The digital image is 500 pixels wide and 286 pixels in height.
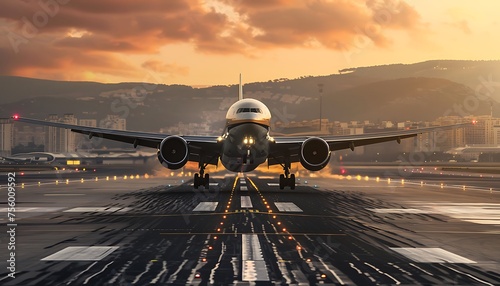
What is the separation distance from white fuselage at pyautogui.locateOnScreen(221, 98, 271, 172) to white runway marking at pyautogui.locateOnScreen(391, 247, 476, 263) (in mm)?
23987

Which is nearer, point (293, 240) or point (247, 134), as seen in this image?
point (293, 240)

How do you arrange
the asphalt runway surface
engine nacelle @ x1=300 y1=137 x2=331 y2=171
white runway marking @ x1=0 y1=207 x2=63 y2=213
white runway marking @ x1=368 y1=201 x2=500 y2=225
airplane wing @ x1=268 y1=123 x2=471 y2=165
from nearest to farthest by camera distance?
the asphalt runway surface < white runway marking @ x1=368 y1=201 x2=500 y2=225 < white runway marking @ x1=0 y1=207 x2=63 y2=213 < engine nacelle @ x1=300 y1=137 x2=331 y2=171 < airplane wing @ x1=268 y1=123 x2=471 y2=165

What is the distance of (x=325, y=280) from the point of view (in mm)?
13328

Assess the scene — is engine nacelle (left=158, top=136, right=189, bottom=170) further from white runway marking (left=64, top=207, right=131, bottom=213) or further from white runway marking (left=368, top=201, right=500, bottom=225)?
white runway marking (left=368, top=201, right=500, bottom=225)

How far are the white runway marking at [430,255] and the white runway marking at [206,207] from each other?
14.2m

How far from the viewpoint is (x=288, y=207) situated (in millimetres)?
33281

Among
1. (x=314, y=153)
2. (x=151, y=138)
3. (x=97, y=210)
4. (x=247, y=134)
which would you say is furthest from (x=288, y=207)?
(x=151, y=138)

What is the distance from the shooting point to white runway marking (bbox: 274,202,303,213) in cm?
3144

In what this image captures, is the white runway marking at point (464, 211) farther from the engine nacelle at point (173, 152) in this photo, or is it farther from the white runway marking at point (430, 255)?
the engine nacelle at point (173, 152)

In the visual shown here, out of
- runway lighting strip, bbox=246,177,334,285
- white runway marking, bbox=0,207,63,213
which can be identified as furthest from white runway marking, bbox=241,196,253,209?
white runway marking, bbox=0,207,63,213

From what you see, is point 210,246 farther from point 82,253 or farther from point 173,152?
point 173,152

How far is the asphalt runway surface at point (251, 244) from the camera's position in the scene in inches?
543

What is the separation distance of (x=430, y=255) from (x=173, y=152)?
2632 cm

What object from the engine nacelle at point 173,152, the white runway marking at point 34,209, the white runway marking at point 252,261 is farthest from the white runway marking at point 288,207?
the white runway marking at point 252,261
